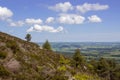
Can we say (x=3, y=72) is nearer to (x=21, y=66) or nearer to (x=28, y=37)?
(x=21, y=66)

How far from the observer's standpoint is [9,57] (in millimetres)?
31219

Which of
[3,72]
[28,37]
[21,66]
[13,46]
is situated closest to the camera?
[3,72]

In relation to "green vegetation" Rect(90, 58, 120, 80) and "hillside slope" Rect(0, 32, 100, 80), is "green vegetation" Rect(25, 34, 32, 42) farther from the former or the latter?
"hillside slope" Rect(0, 32, 100, 80)

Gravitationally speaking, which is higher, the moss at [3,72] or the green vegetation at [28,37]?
the green vegetation at [28,37]

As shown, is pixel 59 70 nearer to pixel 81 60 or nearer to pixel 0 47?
pixel 0 47

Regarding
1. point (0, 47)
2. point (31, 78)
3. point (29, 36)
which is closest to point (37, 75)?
point (31, 78)

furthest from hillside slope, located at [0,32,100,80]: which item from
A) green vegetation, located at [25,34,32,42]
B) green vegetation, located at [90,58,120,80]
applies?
green vegetation, located at [90,58,120,80]

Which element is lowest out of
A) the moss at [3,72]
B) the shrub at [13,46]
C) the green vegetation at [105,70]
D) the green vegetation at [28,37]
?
the green vegetation at [105,70]

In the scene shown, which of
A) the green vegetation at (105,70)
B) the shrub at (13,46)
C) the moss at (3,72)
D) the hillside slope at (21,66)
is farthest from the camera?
the green vegetation at (105,70)

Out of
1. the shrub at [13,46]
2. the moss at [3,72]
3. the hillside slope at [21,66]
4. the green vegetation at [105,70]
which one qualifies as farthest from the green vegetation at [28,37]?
the moss at [3,72]

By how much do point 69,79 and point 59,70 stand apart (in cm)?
227

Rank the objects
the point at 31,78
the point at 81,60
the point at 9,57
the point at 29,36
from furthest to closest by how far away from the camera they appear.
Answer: the point at 29,36
the point at 81,60
the point at 9,57
the point at 31,78

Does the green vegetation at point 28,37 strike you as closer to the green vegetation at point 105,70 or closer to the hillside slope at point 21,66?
the green vegetation at point 105,70

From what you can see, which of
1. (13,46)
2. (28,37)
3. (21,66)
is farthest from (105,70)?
(21,66)
